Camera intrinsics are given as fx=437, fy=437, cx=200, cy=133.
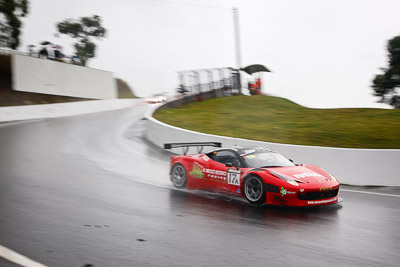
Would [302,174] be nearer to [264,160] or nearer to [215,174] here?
[264,160]

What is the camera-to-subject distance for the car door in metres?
8.88

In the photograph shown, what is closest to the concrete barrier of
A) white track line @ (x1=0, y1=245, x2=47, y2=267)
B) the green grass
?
the green grass

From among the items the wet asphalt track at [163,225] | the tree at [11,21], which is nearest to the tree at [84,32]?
the tree at [11,21]

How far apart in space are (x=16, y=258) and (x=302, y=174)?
538 cm

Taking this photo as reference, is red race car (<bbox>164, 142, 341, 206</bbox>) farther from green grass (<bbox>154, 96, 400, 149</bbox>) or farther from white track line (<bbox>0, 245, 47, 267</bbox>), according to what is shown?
green grass (<bbox>154, 96, 400, 149</bbox>)

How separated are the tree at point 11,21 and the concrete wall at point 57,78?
9111mm

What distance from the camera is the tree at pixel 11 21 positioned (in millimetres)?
43531

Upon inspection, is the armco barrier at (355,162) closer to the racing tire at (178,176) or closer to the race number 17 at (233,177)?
the racing tire at (178,176)

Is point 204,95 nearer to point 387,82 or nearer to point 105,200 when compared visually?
point 105,200

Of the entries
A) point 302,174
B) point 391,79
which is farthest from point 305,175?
point 391,79

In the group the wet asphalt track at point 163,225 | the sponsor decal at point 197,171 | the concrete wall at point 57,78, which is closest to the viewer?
the wet asphalt track at point 163,225

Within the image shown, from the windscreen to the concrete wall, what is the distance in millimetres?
31097

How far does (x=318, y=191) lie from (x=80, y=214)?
13.7ft

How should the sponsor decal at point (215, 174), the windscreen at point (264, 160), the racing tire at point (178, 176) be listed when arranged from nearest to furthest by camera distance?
the windscreen at point (264, 160)
the sponsor decal at point (215, 174)
the racing tire at point (178, 176)
